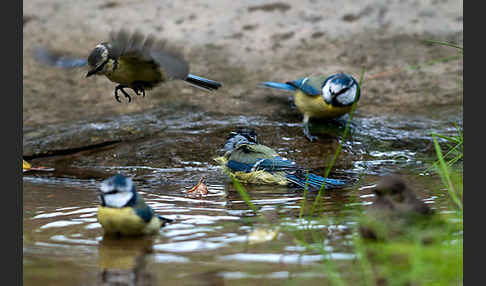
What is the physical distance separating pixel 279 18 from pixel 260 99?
203 centimetres

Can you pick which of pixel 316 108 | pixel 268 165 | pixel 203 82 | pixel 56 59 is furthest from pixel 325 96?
pixel 56 59

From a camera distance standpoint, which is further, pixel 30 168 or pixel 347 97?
pixel 347 97

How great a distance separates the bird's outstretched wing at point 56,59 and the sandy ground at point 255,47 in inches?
53.6

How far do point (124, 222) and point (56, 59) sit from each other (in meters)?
2.39

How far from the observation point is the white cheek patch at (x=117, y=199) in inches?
122

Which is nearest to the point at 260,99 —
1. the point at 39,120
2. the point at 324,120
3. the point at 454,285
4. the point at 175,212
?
the point at 324,120

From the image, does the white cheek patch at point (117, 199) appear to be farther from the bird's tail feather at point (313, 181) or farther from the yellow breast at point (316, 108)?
the yellow breast at point (316, 108)

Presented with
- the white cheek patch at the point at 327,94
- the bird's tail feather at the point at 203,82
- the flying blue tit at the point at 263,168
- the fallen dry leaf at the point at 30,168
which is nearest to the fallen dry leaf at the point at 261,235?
the flying blue tit at the point at 263,168

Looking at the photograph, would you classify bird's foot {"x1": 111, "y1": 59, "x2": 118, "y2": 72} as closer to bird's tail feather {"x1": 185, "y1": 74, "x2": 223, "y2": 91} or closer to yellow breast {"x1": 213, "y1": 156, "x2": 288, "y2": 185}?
bird's tail feather {"x1": 185, "y1": 74, "x2": 223, "y2": 91}

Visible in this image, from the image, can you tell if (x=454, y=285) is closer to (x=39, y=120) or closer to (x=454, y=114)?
(x=454, y=114)

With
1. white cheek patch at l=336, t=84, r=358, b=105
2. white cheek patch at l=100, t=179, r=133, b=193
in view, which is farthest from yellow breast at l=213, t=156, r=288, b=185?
white cheek patch at l=100, t=179, r=133, b=193

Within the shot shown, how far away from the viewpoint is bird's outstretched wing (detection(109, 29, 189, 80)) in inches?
149

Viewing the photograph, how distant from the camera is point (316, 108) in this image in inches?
231

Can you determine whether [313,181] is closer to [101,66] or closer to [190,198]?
[190,198]
